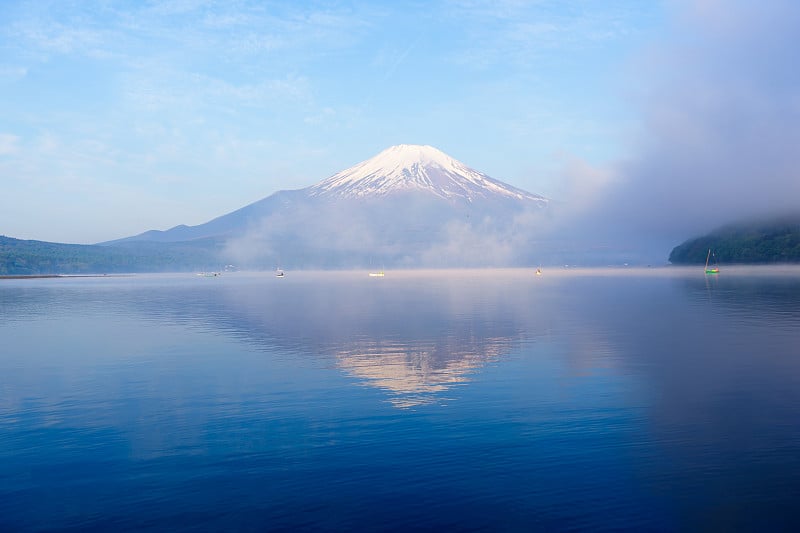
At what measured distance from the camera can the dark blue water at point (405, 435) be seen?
14570 mm

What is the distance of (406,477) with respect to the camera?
16453mm

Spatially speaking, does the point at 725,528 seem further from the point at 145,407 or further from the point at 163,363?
the point at 163,363

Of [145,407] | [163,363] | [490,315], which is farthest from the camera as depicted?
[490,315]

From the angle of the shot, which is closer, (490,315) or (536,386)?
(536,386)

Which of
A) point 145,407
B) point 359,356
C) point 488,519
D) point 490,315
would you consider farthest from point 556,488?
point 490,315

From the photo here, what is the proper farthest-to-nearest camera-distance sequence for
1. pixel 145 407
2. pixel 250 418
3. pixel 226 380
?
1. pixel 226 380
2. pixel 145 407
3. pixel 250 418

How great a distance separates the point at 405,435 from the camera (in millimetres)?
20094

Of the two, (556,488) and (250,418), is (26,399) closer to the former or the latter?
(250,418)

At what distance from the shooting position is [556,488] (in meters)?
15.7

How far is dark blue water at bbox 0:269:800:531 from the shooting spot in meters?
14.6

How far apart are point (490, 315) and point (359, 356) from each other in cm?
2978

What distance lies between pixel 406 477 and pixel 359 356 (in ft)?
67.9

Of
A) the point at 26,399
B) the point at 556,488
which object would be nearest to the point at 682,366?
the point at 556,488

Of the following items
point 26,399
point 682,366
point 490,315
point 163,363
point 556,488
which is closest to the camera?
point 556,488
